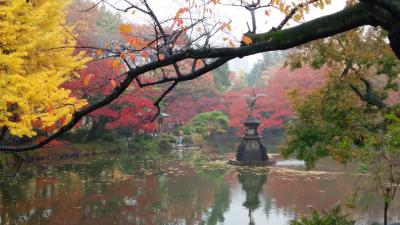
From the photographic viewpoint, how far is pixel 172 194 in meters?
12.9

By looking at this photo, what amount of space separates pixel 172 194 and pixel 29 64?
728 centimetres

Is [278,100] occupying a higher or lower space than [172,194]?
higher

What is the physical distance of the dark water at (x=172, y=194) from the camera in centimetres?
995

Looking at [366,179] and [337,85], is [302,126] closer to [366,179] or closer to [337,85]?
[337,85]

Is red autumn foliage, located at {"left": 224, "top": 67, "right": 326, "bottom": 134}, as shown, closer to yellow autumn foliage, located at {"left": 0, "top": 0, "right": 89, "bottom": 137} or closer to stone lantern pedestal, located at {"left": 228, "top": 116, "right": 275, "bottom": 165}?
stone lantern pedestal, located at {"left": 228, "top": 116, "right": 275, "bottom": 165}

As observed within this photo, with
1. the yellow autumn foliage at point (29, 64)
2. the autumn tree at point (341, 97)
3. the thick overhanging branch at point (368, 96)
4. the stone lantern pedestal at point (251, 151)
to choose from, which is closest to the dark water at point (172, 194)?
the autumn tree at point (341, 97)

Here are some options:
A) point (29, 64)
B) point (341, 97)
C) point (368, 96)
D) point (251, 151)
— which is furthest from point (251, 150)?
point (368, 96)

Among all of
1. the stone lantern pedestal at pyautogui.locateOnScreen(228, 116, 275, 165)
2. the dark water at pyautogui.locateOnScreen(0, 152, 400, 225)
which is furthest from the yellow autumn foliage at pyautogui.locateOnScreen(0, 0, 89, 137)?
the stone lantern pedestal at pyautogui.locateOnScreen(228, 116, 275, 165)

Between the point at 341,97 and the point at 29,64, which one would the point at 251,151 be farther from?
the point at 341,97

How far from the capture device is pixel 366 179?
15.6 m

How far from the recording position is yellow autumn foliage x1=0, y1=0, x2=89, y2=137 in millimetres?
12047

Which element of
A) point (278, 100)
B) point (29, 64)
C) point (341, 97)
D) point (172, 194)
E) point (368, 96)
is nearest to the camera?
point (368, 96)

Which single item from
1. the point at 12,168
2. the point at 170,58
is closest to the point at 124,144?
the point at 12,168

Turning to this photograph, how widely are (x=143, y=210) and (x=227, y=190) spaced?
3887mm
